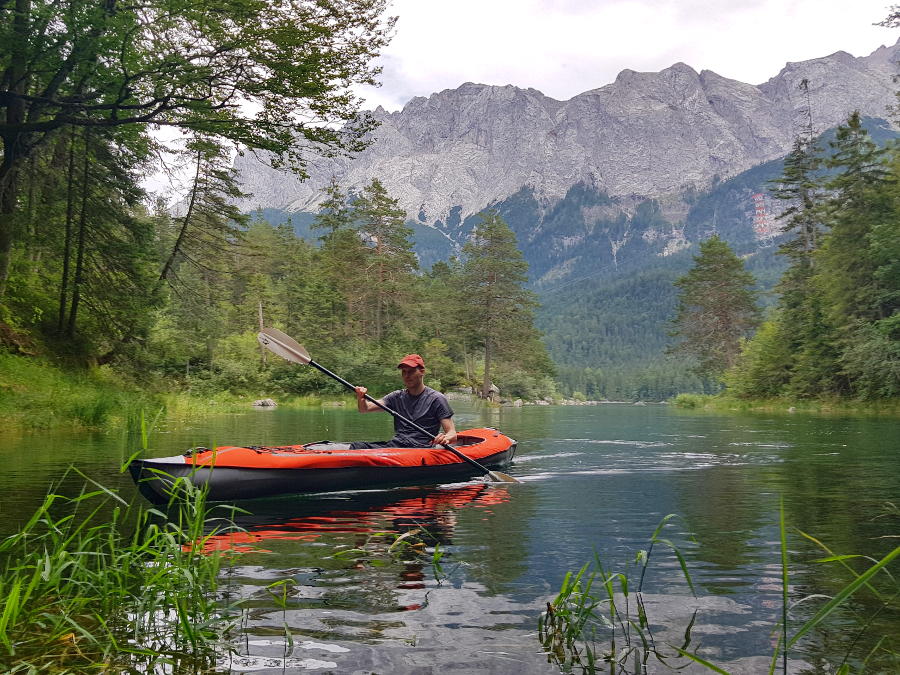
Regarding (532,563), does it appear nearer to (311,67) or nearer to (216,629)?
(216,629)

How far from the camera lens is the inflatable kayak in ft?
23.0

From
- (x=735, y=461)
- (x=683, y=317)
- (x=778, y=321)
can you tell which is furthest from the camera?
(x=683, y=317)

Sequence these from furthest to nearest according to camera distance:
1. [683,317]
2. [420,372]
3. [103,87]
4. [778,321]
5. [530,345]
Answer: [683,317]
[530,345]
[778,321]
[103,87]
[420,372]

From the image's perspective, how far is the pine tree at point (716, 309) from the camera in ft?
198

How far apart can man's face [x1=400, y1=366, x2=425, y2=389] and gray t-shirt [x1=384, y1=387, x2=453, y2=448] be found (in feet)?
0.78

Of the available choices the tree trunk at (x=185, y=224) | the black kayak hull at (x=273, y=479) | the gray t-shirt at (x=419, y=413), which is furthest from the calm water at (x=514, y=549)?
the tree trunk at (x=185, y=224)

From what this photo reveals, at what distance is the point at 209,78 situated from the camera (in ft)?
37.1

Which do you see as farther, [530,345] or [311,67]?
[530,345]

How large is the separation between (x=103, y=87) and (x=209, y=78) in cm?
172

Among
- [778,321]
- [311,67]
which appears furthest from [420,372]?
[778,321]

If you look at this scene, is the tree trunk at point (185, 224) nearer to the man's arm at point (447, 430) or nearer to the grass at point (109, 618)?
the man's arm at point (447, 430)

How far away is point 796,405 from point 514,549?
34461mm

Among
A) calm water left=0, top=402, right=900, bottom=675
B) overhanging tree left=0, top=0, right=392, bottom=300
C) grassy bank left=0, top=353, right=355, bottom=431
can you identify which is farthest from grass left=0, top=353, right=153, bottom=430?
overhanging tree left=0, top=0, right=392, bottom=300

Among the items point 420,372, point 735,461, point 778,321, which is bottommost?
point 735,461
